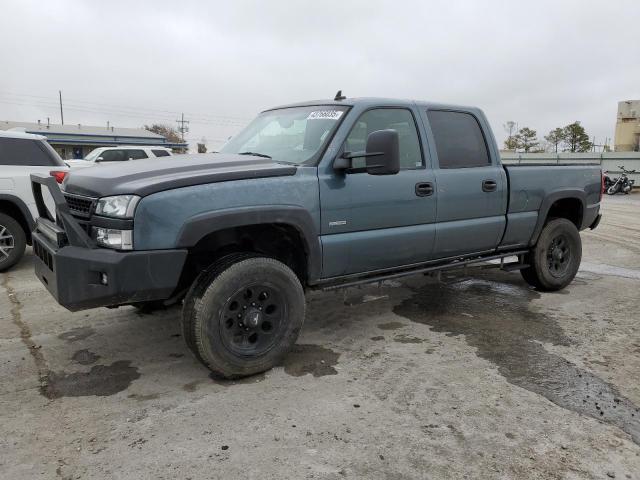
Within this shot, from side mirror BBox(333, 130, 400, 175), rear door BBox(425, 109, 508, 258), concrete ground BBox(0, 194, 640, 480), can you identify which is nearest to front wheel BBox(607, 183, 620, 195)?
concrete ground BBox(0, 194, 640, 480)

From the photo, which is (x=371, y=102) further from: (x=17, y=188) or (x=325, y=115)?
(x=17, y=188)

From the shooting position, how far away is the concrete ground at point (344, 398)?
247 cm

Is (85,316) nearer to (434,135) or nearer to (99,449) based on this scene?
(99,449)

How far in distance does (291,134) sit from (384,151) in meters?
0.95

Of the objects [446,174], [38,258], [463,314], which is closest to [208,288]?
[38,258]

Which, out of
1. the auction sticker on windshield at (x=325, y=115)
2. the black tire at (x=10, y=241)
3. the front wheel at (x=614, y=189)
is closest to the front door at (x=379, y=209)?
the auction sticker on windshield at (x=325, y=115)

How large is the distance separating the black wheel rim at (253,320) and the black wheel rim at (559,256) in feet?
11.6

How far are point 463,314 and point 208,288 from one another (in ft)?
8.92

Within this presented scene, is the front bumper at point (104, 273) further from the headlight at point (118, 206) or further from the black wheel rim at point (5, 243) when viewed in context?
the black wheel rim at point (5, 243)

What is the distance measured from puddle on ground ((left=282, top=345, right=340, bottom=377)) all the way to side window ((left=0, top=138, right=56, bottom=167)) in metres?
4.84

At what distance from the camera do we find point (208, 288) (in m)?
3.18

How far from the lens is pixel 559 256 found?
5648 millimetres

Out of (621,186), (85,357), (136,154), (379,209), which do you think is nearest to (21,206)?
(85,357)

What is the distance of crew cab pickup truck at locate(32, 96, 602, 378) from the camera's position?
118 inches
